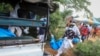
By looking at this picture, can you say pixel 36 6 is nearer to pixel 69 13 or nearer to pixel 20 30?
pixel 20 30

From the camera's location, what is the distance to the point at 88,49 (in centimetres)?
1224

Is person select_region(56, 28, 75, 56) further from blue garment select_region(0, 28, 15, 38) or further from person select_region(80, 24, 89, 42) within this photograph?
blue garment select_region(0, 28, 15, 38)

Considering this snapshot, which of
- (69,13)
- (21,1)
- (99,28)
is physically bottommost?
(99,28)

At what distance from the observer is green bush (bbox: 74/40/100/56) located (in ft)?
39.8

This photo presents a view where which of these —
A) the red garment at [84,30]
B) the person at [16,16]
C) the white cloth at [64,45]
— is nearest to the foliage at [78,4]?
the red garment at [84,30]

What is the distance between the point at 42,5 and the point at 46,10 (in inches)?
6.6

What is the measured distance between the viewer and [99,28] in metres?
21.0

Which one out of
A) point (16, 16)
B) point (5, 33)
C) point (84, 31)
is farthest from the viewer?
point (84, 31)

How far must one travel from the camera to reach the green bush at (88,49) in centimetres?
1213

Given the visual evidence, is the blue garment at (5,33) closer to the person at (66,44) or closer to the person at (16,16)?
the person at (16,16)

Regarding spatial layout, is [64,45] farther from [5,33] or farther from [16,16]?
[5,33]

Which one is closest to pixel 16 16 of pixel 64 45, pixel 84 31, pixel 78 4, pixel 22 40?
pixel 22 40

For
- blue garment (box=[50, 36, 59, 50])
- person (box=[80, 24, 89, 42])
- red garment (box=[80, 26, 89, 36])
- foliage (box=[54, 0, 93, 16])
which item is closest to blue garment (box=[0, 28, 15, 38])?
blue garment (box=[50, 36, 59, 50])

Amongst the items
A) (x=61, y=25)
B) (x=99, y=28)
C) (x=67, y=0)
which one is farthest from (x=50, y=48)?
(x=99, y=28)
